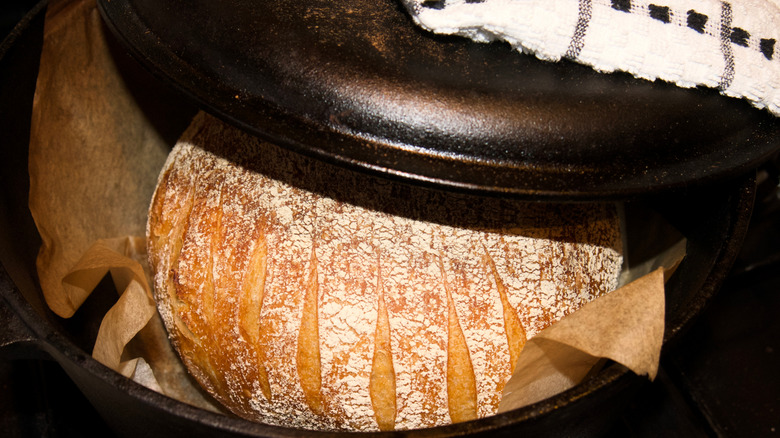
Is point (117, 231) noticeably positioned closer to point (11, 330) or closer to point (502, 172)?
point (11, 330)

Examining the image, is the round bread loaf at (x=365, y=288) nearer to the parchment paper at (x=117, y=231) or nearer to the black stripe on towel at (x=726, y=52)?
the parchment paper at (x=117, y=231)

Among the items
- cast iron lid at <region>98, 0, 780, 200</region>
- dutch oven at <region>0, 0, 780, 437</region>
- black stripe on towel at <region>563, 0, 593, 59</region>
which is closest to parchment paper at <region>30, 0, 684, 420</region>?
dutch oven at <region>0, 0, 780, 437</region>

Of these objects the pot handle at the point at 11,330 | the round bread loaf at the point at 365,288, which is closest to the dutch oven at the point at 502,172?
the pot handle at the point at 11,330

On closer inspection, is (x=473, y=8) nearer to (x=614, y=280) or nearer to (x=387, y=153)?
(x=387, y=153)

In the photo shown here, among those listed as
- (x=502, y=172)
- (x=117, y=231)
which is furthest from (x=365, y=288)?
(x=117, y=231)

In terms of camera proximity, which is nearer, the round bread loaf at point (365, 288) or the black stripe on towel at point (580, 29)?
the black stripe on towel at point (580, 29)

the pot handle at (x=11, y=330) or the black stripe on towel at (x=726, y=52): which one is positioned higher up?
the black stripe on towel at (x=726, y=52)

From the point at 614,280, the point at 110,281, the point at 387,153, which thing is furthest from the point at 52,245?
the point at 614,280
